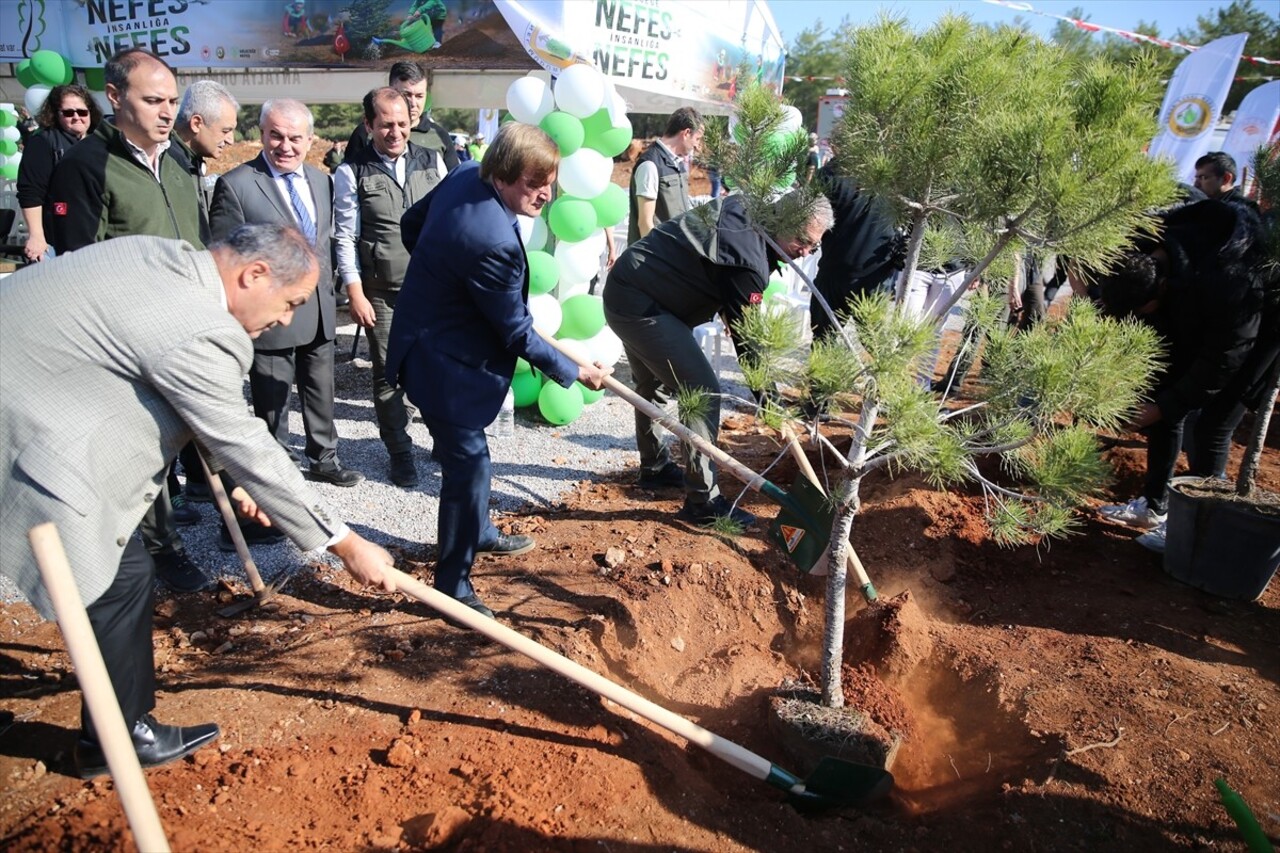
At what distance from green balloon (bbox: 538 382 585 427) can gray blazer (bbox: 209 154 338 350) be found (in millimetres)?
1753

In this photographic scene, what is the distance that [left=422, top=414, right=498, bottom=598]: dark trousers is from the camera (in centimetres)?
307

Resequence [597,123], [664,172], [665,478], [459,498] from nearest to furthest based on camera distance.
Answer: [459,498] < [665,478] < [597,123] < [664,172]

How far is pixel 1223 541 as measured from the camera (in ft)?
12.0

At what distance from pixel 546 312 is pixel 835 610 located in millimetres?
3122

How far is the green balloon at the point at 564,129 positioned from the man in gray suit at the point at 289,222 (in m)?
1.57

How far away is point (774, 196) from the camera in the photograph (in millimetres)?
2768

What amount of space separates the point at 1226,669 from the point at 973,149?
7.93ft

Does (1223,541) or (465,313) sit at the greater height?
(465,313)

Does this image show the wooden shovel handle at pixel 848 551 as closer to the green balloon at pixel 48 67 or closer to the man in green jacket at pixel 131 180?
the man in green jacket at pixel 131 180

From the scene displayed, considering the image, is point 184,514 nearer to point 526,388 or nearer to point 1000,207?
point 526,388

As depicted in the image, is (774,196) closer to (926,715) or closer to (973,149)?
(973,149)

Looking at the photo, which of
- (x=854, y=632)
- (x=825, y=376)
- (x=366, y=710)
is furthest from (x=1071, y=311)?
(x=366, y=710)

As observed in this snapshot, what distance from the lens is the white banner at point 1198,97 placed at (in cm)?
1139

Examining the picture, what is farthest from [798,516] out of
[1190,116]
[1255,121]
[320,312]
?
[1255,121]
